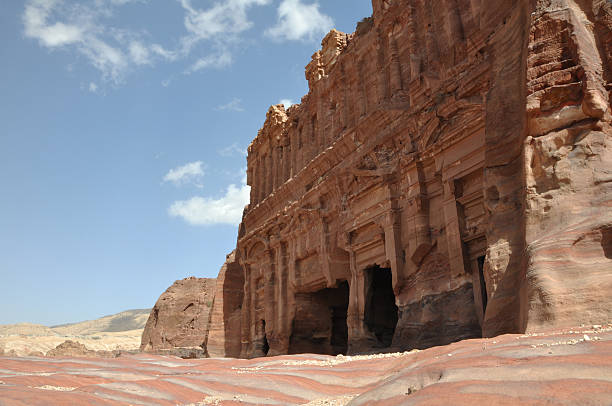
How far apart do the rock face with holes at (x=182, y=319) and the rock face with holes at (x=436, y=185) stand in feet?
8.86

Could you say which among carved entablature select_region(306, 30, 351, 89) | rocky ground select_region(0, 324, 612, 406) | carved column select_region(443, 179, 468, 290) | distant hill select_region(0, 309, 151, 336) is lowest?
rocky ground select_region(0, 324, 612, 406)

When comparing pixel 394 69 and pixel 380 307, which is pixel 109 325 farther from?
pixel 394 69

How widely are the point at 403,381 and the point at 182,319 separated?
24.4 m

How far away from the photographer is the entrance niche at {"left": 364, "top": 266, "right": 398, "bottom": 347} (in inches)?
570

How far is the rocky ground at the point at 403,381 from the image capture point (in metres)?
2.99

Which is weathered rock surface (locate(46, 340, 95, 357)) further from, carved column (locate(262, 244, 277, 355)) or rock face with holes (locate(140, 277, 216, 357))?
carved column (locate(262, 244, 277, 355))

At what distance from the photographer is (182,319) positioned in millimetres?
26938

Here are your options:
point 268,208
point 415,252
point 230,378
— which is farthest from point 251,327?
point 230,378

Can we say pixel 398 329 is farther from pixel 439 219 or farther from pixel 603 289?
pixel 603 289

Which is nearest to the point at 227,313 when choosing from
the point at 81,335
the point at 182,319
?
the point at 182,319

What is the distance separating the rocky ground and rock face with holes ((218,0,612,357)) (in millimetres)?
1820

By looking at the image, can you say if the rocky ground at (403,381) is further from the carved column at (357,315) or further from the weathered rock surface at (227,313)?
the weathered rock surface at (227,313)

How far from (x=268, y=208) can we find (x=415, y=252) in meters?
10.9

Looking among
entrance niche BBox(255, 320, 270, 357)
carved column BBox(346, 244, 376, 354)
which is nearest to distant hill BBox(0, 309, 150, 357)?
entrance niche BBox(255, 320, 270, 357)
